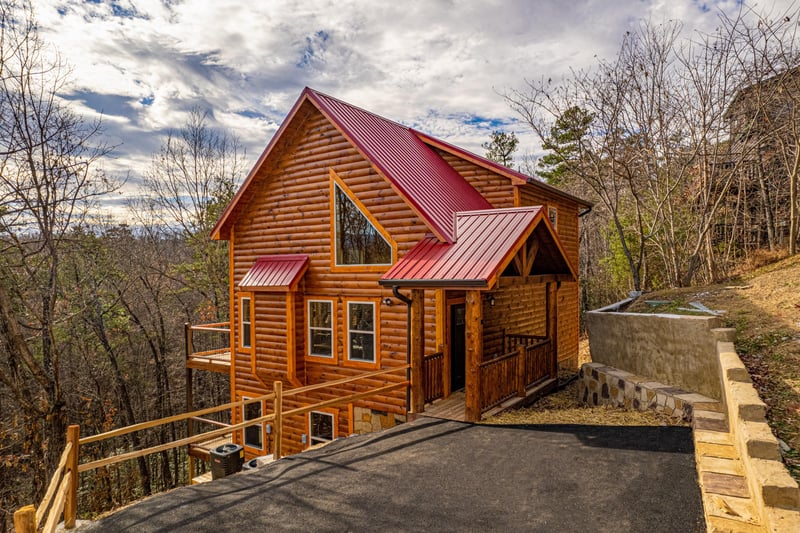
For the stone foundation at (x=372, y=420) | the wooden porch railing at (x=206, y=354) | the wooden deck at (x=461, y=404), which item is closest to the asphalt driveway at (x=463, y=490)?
the wooden deck at (x=461, y=404)

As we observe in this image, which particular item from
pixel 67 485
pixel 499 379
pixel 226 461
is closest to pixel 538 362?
pixel 499 379

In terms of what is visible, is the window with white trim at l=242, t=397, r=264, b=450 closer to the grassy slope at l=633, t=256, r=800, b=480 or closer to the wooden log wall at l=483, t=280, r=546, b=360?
the wooden log wall at l=483, t=280, r=546, b=360

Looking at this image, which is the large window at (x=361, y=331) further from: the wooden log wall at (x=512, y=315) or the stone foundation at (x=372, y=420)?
the wooden log wall at (x=512, y=315)

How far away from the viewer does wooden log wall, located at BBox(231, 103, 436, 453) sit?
10609 millimetres

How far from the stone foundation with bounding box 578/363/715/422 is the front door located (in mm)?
2803

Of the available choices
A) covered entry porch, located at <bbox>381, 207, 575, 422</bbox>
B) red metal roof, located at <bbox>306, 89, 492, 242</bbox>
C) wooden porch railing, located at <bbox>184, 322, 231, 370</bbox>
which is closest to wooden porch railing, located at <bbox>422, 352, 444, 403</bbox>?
covered entry porch, located at <bbox>381, 207, 575, 422</bbox>

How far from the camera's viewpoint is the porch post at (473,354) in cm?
794

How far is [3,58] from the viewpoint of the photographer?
488 inches

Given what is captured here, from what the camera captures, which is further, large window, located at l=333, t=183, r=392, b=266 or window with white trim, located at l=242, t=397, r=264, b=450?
window with white trim, located at l=242, t=397, r=264, b=450

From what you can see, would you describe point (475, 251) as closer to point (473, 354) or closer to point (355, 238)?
point (473, 354)

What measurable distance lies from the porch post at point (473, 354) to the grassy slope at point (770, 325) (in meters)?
4.00

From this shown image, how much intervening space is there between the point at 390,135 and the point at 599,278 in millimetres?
19214

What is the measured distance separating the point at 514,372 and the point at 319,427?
562 centimetres

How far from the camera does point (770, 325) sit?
26.8 ft
